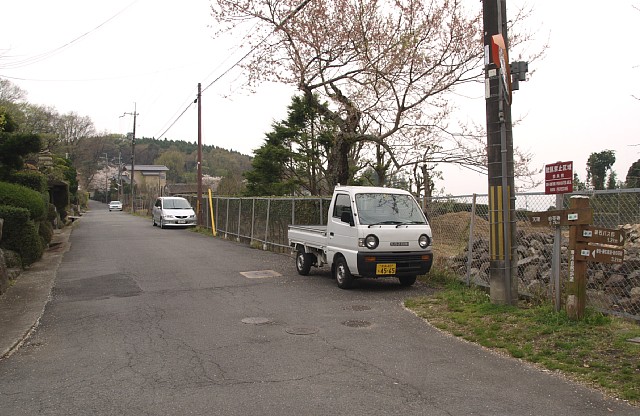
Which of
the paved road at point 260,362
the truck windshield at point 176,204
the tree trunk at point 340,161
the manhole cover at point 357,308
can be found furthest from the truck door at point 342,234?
the truck windshield at point 176,204

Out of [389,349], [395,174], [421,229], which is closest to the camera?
[389,349]

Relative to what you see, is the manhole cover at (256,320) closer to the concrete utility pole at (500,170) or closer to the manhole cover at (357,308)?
the manhole cover at (357,308)

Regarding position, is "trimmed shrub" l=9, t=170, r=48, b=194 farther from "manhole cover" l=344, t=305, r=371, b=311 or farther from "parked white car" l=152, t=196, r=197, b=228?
"manhole cover" l=344, t=305, r=371, b=311

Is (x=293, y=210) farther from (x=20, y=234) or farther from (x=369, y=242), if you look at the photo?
(x=20, y=234)

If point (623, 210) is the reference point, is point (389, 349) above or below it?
below

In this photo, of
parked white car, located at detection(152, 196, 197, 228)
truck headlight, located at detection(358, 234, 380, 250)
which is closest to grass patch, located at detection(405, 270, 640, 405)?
truck headlight, located at detection(358, 234, 380, 250)

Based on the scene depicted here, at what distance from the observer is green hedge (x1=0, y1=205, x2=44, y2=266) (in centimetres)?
1187

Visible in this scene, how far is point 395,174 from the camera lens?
56.8 ft

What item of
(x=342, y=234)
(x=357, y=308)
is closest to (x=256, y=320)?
(x=357, y=308)

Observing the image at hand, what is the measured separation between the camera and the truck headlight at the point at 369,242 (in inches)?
364

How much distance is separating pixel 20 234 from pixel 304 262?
6922mm

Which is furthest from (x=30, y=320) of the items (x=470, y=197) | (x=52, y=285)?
(x=470, y=197)

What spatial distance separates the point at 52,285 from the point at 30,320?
3.27 meters

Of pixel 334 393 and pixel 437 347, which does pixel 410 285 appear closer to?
pixel 437 347
